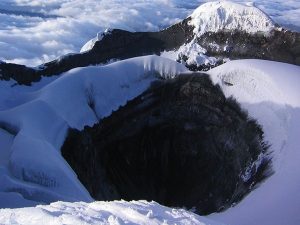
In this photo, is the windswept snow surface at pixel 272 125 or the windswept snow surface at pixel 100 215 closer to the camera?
the windswept snow surface at pixel 100 215

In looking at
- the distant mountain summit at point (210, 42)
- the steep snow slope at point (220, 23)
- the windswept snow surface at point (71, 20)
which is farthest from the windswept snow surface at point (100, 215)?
the windswept snow surface at point (71, 20)

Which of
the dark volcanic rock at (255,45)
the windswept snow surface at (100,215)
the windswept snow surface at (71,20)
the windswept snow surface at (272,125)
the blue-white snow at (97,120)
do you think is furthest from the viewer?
the windswept snow surface at (71,20)

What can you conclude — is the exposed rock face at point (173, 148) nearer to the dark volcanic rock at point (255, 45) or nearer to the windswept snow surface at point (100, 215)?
the dark volcanic rock at point (255, 45)

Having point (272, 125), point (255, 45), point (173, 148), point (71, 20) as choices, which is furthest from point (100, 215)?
point (71, 20)

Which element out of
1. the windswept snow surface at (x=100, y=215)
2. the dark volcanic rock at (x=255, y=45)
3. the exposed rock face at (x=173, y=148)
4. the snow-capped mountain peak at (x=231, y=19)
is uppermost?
the snow-capped mountain peak at (x=231, y=19)

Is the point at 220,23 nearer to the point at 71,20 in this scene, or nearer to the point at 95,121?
the point at 95,121
